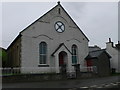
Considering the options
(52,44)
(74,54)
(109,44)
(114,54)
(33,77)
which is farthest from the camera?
(109,44)

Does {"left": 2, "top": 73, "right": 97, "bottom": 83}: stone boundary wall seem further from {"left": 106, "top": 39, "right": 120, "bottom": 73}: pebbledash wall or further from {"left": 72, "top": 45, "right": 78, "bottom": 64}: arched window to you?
{"left": 106, "top": 39, "right": 120, "bottom": 73}: pebbledash wall

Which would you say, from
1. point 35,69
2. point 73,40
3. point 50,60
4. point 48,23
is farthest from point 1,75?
point 73,40

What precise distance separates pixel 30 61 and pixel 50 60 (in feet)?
8.79

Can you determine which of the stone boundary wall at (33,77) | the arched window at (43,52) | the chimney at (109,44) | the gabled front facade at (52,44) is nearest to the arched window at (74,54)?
the gabled front facade at (52,44)

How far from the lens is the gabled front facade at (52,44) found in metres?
23.6

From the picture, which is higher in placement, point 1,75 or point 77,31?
point 77,31

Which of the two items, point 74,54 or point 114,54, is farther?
point 114,54

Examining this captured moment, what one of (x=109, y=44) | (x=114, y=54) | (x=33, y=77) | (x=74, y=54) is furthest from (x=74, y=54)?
(x=109, y=44)

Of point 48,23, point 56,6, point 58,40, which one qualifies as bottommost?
point 58,40

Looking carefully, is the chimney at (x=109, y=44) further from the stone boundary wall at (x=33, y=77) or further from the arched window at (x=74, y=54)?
the stone boundary wall at (x=33, y=77)

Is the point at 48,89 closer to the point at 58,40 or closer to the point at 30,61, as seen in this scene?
the point at 30,61

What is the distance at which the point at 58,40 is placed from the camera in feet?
86.4

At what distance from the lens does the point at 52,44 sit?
25781mm

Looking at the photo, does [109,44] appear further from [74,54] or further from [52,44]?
[52,44]
